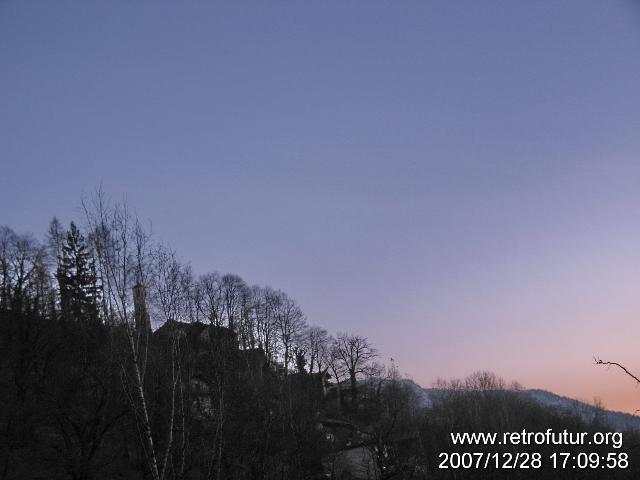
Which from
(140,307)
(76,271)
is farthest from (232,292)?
(140,307)

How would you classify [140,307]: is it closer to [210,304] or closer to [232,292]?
[210,304]

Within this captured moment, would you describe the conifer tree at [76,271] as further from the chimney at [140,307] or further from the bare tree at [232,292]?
the chimney at [140,307]

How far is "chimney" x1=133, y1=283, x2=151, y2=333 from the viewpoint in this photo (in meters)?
12.6

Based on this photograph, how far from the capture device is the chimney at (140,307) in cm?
1265

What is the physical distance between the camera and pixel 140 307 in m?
13.1

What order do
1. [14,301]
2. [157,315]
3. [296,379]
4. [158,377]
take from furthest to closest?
1. [296,379]
2. [14,301]
3. [158,377]
4. [157,315]

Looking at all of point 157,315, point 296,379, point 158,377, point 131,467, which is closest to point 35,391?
point 131,467

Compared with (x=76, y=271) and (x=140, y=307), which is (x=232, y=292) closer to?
(x=76, y=271)

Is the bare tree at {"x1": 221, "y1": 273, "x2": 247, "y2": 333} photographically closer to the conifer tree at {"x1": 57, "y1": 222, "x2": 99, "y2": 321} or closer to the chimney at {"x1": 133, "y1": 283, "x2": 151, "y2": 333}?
the conifer tree at {"x1": 57, "y1": 222, "x2": 99, "y2": 321}

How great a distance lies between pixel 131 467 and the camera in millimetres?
23359

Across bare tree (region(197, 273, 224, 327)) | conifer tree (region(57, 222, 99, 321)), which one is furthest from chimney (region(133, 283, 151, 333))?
conifer tree (region(57, 222, 99, 321))

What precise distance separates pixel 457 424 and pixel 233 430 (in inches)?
1308

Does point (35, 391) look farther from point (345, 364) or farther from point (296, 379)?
point (345, 364)

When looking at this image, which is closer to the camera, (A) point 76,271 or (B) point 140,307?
(B) point 140,307
